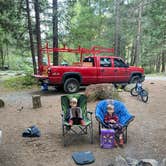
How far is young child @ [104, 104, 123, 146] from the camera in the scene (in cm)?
530

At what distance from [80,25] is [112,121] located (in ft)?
59.0

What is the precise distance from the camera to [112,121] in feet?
18.1

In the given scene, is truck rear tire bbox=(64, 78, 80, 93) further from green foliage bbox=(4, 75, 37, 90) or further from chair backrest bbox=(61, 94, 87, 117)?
chair backrest bbox=(61, 94, 87, 117)

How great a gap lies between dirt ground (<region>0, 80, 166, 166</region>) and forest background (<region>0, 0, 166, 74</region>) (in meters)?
6.45

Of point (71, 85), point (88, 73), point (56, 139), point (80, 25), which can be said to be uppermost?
point (80, 25)

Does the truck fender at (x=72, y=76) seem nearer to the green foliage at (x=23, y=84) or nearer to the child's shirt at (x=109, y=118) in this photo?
the green foliage at (x=23, y=84)

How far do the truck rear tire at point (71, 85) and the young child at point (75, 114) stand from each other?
5079 millimetres

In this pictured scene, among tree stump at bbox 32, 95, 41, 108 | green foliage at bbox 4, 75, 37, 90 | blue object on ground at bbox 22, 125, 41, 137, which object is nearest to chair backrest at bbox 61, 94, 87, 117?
blue object on ground at bbox 22, 125, 41, 137

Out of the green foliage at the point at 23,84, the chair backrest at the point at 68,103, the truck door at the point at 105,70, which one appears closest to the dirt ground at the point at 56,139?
the chair backrest at the point at 68,103

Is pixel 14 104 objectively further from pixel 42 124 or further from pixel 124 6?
pixel 124 6

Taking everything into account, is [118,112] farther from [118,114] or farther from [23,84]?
[23,84]

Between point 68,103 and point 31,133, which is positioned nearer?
point 31,133

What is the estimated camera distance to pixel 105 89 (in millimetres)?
9195

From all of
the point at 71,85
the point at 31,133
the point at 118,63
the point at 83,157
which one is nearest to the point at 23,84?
the point at 71,85
